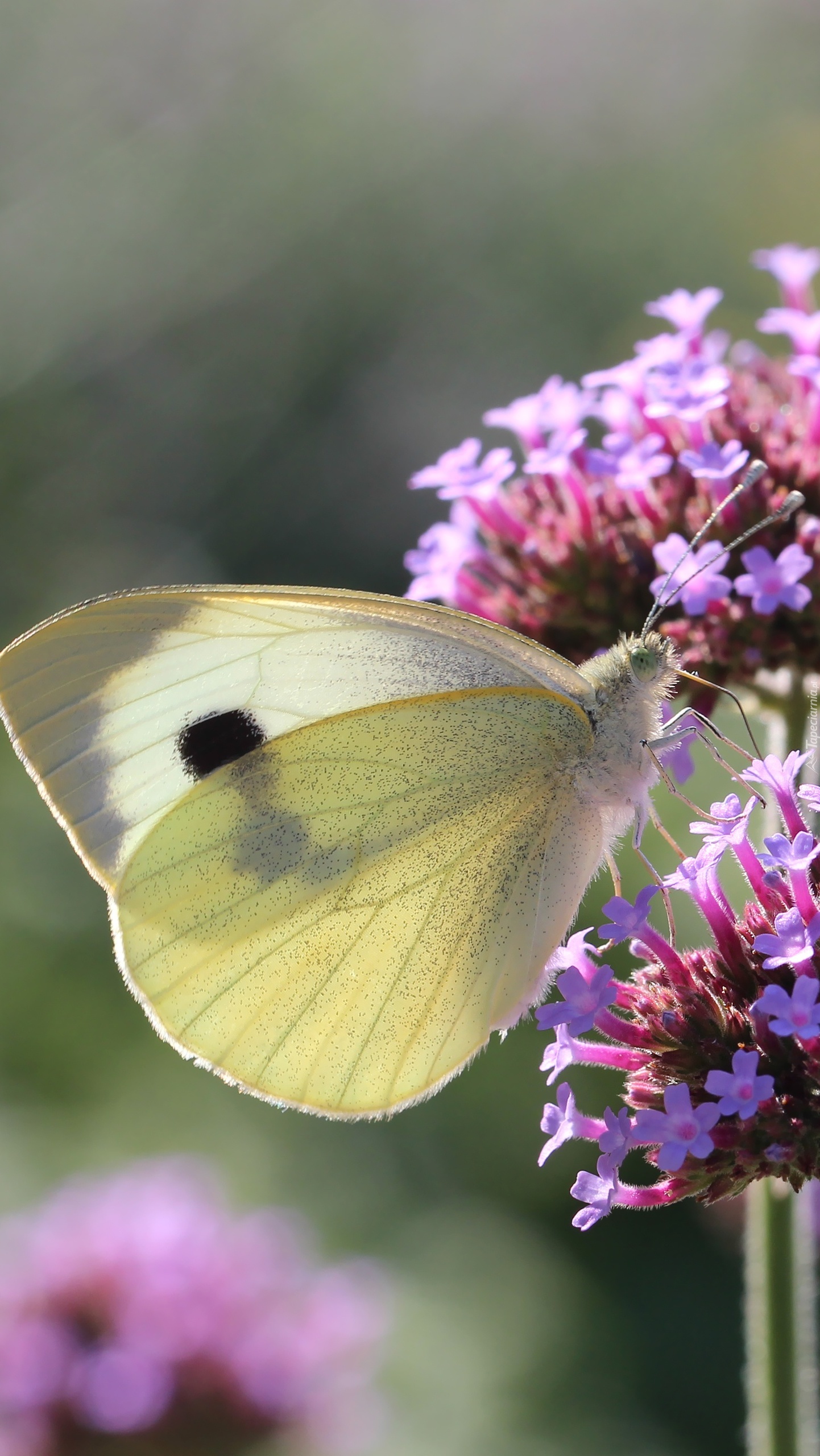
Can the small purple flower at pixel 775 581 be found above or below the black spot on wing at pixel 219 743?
above

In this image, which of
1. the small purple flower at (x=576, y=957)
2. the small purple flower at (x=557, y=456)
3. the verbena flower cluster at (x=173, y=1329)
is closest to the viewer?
the small purple flower at (x=576, y=957)

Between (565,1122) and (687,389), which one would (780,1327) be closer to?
(565,1122)

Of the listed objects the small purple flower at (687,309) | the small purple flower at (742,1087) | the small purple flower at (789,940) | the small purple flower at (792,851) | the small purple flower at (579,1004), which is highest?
the small purple flower at (687,309)

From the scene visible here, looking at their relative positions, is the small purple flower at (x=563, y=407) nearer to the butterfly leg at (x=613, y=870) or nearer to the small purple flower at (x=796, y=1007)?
the butterfly leg at (x=613, y=870)

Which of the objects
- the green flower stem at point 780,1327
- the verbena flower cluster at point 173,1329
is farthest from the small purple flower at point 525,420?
the verbena flower cluster at point 173,1329

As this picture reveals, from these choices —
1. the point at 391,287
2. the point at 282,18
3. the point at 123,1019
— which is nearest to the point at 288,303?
the point at 391,287

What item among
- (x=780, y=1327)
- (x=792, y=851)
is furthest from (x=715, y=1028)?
(x=780, y=1327)
